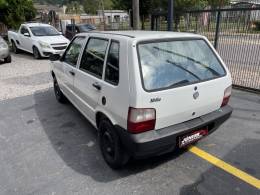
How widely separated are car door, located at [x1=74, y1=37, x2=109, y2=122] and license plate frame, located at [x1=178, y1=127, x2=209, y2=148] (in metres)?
1.16

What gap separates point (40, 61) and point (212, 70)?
9762 mm

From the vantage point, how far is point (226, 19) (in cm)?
579

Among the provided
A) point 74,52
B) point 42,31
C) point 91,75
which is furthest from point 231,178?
point 42,31

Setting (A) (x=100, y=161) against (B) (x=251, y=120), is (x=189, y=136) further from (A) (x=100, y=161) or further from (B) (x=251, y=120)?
(B) (x=251, y=120)

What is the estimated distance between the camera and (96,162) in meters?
3.26

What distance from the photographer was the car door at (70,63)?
4008 millimetres

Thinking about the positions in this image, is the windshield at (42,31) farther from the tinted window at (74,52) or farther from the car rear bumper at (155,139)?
the car rear bumper at (155,139)

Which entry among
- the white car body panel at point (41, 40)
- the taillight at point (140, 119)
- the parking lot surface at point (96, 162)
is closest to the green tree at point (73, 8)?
the white car body panel at point (41, 40)

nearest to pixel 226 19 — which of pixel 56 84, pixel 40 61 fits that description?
pixel 56 84

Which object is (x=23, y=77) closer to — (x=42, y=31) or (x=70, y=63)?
(x=42, y=31)

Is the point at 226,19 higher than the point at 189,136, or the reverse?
the point at 226,19

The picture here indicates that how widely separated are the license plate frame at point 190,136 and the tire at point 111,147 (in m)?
0.67

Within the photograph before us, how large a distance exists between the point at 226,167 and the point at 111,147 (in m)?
1.47

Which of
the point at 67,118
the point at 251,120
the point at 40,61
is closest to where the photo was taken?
the point at 251,120
